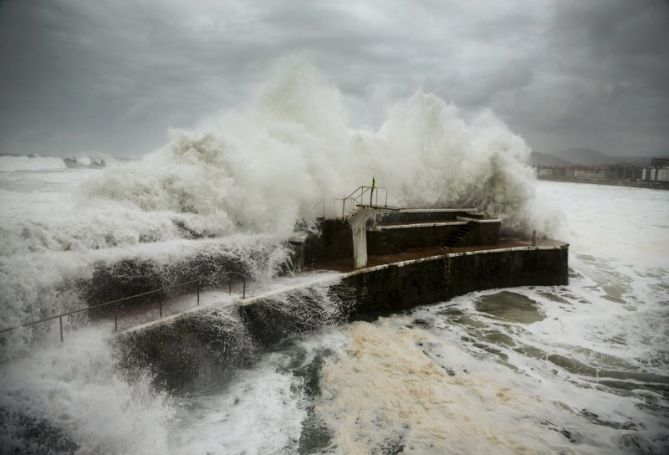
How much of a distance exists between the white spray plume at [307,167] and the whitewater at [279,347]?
72 mm

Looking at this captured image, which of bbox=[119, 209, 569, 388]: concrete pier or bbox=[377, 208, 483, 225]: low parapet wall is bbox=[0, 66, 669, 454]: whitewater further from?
bbox=[377, 208, 483, 225]: low parapet wall

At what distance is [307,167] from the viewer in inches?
487

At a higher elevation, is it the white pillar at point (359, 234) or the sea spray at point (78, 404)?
the white pillar at point (359, 234)

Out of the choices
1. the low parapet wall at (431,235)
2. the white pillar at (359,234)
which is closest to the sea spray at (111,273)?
the white pillar at (359,234)

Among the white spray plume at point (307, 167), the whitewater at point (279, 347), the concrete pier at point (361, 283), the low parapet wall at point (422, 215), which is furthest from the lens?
the low parapet wall at point (422, 215)

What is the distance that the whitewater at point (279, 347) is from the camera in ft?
15.9

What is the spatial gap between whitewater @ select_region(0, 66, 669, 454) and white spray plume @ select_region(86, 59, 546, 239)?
7 cm

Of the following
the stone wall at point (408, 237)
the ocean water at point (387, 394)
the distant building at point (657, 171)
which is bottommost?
the ocean water at point (387, 394)

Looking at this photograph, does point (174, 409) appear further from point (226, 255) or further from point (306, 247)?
point (306, 247)

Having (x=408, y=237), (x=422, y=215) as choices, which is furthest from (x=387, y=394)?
(x=422, y=215)

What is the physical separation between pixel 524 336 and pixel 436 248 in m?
4.41

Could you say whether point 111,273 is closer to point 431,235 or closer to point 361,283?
point 361,283

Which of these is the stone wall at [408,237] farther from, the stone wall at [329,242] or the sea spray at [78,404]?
the sea spray at [78,404]

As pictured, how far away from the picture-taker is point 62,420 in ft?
13.8
